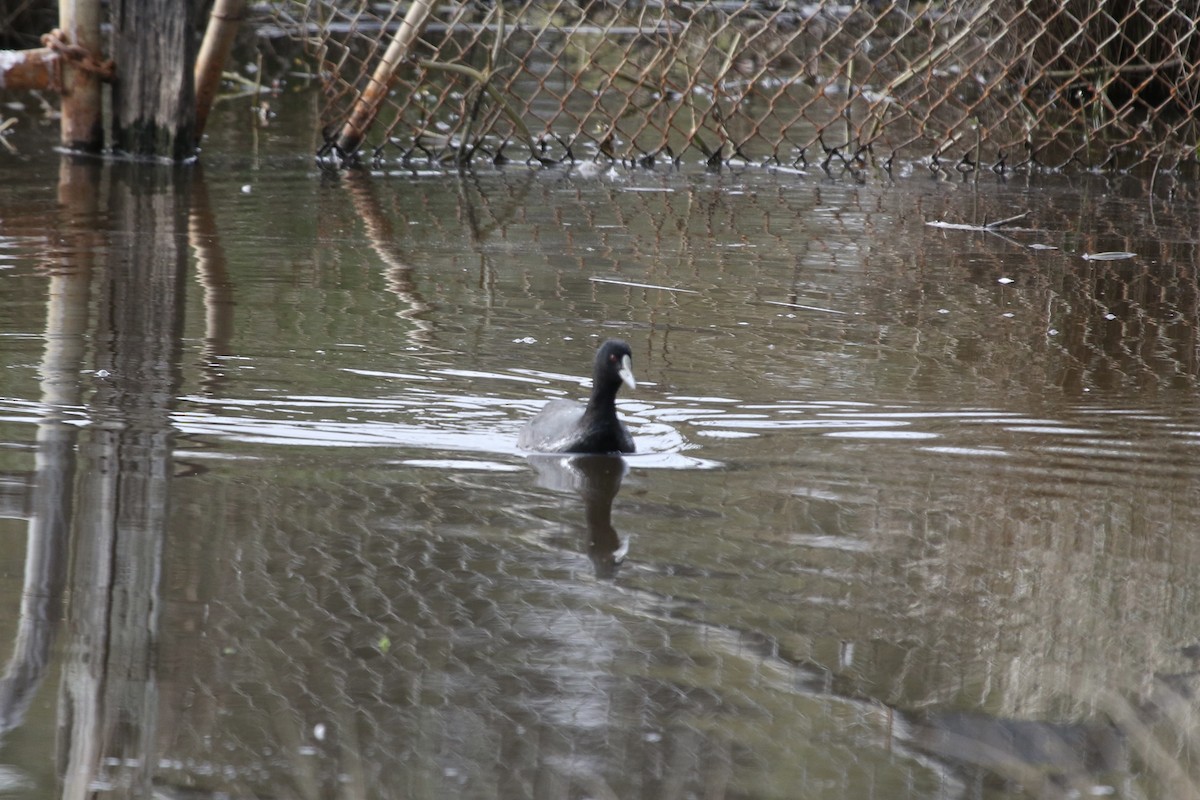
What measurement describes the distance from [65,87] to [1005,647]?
8002 mm

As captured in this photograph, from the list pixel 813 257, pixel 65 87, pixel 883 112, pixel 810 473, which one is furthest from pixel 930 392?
pixel 65 87

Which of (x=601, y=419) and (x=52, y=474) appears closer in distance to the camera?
(x=52, y=474)

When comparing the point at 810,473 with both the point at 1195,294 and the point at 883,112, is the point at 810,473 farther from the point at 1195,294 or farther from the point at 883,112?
the point at 883,112

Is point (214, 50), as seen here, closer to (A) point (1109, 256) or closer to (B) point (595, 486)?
(A) point (1109, 256)

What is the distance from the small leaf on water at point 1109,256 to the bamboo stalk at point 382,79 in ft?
13.3

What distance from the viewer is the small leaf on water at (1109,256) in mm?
7719

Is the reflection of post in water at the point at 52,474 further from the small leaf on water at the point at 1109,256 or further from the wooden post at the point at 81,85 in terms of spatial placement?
the small leaf on water at the point at 1109,256

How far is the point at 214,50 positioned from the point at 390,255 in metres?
3.09

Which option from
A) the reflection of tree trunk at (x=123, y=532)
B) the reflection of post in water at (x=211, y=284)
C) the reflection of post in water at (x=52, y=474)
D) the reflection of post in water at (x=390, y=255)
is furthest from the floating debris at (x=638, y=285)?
the reflection of post in water at (x=52, y=474)

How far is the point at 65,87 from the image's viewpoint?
385 inches

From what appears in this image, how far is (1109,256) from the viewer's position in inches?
306

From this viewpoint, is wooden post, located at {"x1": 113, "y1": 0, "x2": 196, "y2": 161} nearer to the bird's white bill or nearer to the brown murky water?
the brown murky water

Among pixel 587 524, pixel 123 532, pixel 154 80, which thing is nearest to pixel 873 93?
pixel 154 80

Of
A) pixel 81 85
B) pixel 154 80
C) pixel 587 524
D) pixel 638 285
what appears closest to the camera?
pixel 587 524
